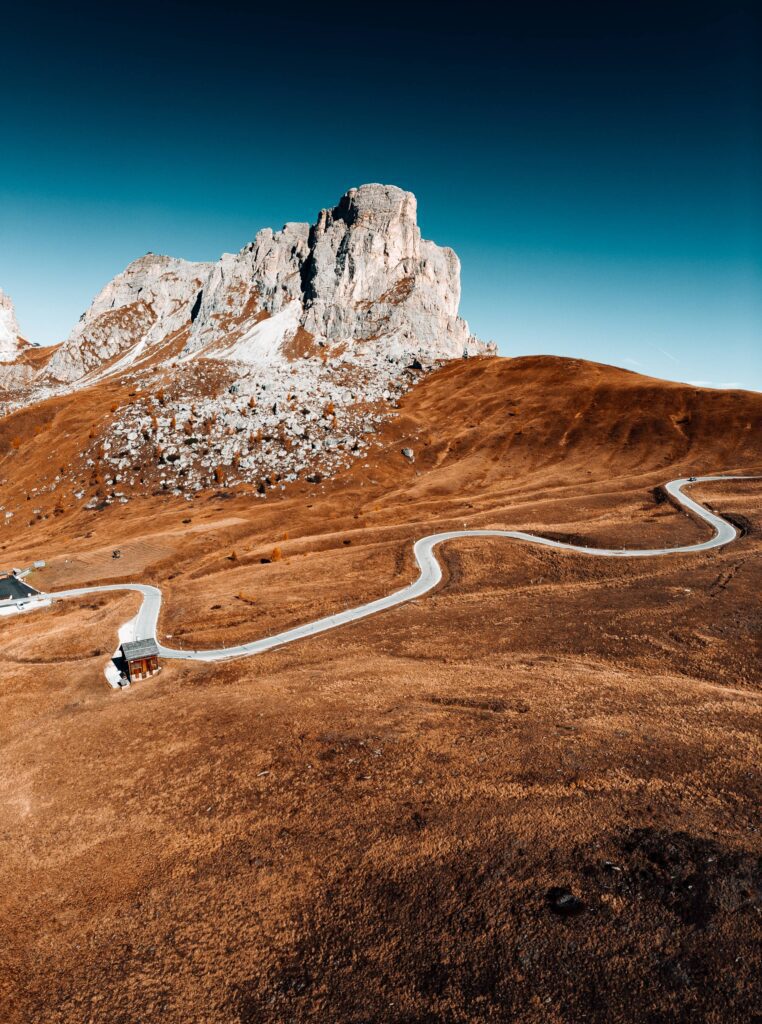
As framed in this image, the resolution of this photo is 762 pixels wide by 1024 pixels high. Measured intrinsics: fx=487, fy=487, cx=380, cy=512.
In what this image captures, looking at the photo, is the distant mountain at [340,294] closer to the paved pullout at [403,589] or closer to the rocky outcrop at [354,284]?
the rocky outcrop at [354,284]

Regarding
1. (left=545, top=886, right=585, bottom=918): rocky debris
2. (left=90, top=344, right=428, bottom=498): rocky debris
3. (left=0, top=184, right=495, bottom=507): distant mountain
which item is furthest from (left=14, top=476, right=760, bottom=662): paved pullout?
(left=0, top=184, right=495, bottom=507): distant mountain

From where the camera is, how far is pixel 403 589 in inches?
2034

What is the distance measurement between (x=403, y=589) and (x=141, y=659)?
2532cm

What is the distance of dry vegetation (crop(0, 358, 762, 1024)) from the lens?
1409 centimetres

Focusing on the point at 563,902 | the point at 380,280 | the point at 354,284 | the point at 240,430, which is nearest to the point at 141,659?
the point at 563,902

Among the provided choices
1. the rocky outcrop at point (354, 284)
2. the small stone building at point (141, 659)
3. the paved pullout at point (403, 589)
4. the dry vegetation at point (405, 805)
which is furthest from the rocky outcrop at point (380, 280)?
the small stone building at point (141, 659)

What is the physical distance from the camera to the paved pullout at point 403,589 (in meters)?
42.2

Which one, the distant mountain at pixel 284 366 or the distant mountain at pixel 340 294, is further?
the distant mountain at pixel 340 294

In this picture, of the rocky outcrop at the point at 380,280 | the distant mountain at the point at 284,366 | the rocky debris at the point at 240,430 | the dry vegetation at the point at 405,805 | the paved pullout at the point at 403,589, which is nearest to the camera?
the dry vegetation at the point at 405,805

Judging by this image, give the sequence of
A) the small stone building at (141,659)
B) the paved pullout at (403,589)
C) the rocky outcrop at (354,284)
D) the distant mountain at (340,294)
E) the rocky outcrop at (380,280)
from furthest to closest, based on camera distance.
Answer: the rocky outcrop at (354,284) → the rocky outcrop at (380,280) → the distant mountain at (340,294) → the paved pullout at (403,589) → the small stone building at (141,659)

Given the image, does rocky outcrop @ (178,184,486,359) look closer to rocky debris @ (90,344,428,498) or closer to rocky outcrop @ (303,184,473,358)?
rocky outcrop @ (303,184,473,358)

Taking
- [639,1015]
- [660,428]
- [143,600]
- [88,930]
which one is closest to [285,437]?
[143,600]

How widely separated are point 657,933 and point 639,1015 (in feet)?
8.12

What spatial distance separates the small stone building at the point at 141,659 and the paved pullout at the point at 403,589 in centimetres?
312
